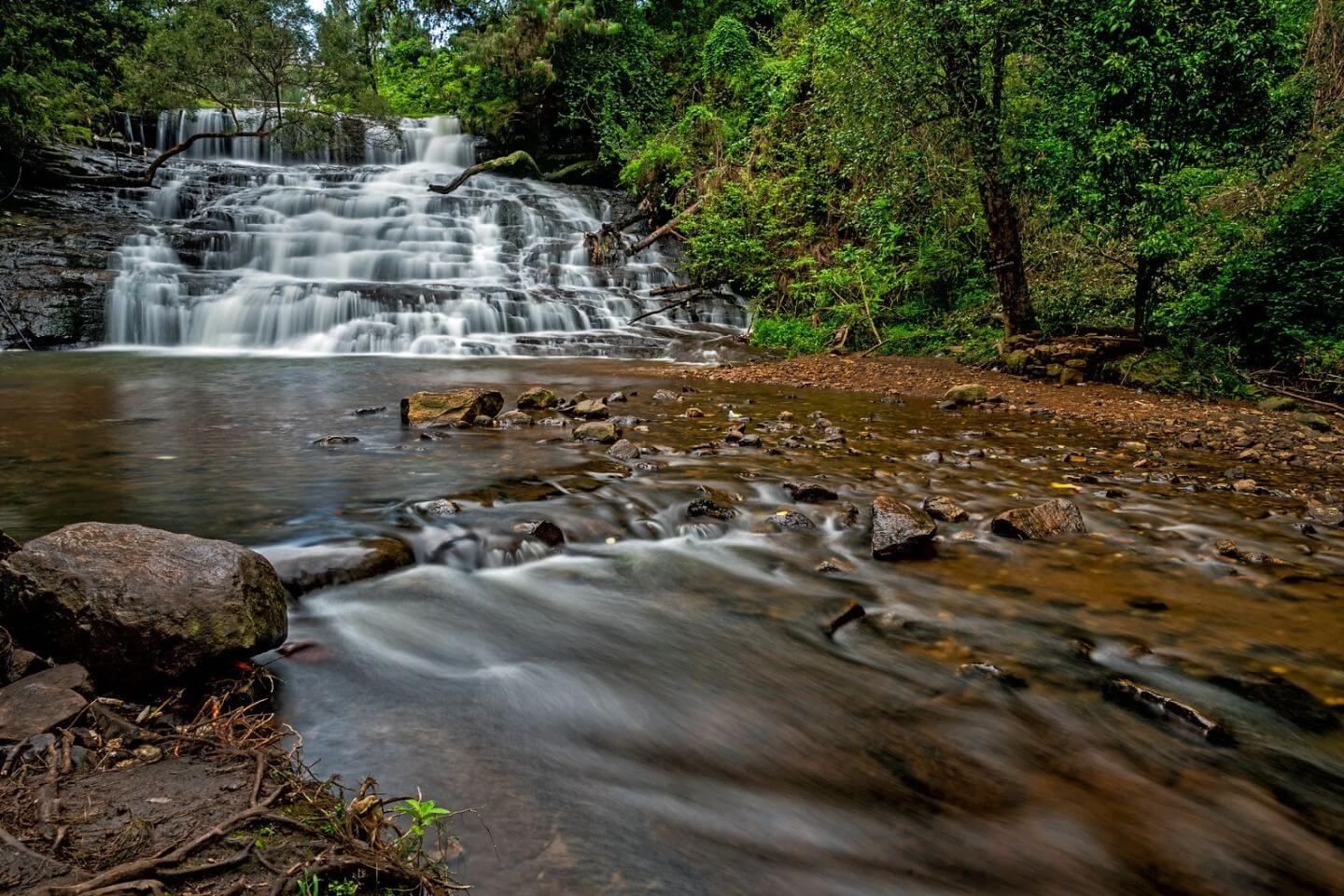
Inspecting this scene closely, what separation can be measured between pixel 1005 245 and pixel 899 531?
7293mm

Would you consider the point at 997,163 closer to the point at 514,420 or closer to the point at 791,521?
the point at 514,420

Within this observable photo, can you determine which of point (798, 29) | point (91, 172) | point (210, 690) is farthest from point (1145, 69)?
point (91, 172)

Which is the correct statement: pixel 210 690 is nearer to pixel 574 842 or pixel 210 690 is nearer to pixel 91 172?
pixel 574 842

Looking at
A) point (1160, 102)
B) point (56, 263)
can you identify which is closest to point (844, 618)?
point (1160, 102)

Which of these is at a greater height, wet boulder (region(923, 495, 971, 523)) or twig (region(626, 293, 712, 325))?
twig (region(626, 293, 712, 325))

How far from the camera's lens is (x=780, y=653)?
279 centimetres

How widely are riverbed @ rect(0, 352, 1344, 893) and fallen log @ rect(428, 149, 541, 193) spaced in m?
16.3

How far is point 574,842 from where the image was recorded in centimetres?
163

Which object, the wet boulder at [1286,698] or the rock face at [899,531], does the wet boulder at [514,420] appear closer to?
the rock face at [899,531]

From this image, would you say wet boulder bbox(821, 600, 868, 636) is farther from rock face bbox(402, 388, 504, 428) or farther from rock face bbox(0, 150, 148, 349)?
rock face bbox(0, 150, 148, 349)

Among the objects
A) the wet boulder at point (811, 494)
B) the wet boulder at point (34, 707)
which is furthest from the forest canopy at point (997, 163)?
the wet boulder at point (34, 707)

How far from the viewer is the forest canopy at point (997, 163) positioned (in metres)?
8.06

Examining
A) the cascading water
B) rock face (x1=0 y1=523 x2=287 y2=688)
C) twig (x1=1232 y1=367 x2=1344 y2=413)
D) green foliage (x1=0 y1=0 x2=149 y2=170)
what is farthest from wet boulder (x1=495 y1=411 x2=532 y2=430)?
green foliage (x1=0 y1=0 x2=149 y2=170)

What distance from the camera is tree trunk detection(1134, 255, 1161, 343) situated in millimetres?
8695
